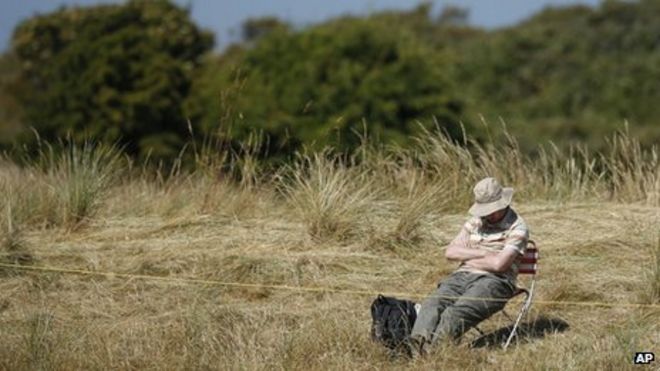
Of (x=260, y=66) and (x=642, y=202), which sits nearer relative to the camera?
(x=642, y=202)

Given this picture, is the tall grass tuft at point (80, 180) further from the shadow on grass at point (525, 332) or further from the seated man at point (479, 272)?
the shadow on grass at point (525, 332)

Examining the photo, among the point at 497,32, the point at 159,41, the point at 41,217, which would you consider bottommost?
the point at 497,32

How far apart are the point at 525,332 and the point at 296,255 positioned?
7.66ft

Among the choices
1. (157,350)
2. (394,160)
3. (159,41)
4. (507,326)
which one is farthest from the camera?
(159,41)

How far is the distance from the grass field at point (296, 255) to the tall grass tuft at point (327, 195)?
0.02 meters

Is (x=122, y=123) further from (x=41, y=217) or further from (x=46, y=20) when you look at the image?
(x=41, y=217)

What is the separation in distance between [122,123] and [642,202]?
25.8 metres

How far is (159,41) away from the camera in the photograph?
1590 inches

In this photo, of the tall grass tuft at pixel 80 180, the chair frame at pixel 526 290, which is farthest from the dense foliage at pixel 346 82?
the chair frame at pixel 526 290

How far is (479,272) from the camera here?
9.08 metres

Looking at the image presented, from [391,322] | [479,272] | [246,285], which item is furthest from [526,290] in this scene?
[246,285]

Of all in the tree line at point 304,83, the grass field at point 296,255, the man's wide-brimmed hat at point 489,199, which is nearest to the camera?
the grass field at point 296,255

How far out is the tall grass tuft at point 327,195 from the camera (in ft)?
37.3

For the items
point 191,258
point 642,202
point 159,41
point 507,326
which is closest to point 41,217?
point 191,258
